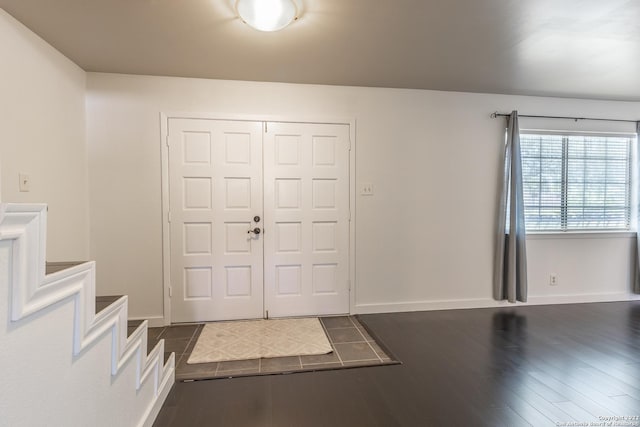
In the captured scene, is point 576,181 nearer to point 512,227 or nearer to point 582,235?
point 582,235

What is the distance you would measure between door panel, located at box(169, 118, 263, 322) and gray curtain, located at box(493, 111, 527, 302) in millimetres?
2598

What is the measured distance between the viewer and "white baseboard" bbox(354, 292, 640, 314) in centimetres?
321

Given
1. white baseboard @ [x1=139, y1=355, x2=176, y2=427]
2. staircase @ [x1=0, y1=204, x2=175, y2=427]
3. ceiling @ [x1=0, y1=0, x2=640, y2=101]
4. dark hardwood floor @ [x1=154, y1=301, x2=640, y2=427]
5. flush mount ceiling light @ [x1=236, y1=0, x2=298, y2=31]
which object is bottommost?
dark hardwood floor @ [x1=154, y1=301, x2=640, y2=427]

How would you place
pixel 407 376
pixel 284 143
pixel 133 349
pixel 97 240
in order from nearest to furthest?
pixel 133 349
pixel 407 376
pixel 97 240
pixel 284 143

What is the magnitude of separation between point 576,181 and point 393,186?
7.34 feet

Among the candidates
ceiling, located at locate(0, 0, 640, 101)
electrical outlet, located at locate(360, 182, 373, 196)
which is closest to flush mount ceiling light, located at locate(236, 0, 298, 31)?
ceiling, located at locate(0, 0, 640, 101)

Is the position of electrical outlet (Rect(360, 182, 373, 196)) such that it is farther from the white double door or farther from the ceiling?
the ceiling

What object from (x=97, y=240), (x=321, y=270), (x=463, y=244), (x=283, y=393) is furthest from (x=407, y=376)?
(x=97, y=240)

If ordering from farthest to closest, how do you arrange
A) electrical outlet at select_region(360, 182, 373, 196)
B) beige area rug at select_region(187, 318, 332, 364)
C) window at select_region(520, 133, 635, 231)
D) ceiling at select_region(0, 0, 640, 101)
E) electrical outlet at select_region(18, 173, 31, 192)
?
window at select_region(520, 133, 635, 231) < electrical outlet at select_region(360, 182, 373, 196) < beige area rug at select_region(187, 318, 332, 364) < electrical outlet at select_region(18, 173, 31, 192) < ceiling at select_region(0, 0, 640, 101)

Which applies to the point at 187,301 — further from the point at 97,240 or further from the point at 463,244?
the point at 463,244

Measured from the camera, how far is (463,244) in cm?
333

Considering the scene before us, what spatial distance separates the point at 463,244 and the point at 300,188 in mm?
1905

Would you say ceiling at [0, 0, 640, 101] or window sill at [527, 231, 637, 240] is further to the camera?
window sill at [527, 231, 637, 240]

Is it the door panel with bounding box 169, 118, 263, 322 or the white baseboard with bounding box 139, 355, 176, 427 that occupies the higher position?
the door panel with bounding box 169, 118, 263, 322
